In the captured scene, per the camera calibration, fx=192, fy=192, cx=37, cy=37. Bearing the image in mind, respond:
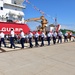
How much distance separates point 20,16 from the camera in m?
49.4

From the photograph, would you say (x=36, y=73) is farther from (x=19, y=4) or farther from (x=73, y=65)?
(x=19, y=4)

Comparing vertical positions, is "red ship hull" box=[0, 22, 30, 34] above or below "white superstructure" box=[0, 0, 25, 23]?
below

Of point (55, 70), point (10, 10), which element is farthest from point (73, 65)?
point (10, 10)

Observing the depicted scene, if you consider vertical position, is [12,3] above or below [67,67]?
above

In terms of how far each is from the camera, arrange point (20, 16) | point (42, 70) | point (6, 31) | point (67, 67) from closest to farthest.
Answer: point (42, 70)
point (67, 67)
point (6, 31)
point (20, 16)

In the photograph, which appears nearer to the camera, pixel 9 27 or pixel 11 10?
pixel 9 27

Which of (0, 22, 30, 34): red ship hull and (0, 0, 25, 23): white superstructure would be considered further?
(0, 0, 25, 23): white superstructure

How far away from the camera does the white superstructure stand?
43.5m

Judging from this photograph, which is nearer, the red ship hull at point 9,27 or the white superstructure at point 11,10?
the red ship hull at point 9,27

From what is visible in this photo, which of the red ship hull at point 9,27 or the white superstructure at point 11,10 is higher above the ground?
the white superstructure at point 11,10

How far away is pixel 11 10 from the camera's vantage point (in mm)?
46844

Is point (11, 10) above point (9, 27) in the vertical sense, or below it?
above

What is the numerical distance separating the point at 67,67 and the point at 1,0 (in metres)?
35.9

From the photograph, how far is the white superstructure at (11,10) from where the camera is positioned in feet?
143
